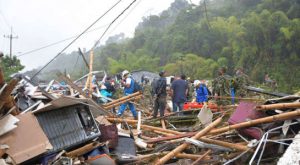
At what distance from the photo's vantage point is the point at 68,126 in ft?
17.8

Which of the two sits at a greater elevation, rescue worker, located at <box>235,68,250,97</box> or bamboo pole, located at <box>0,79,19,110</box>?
bamboo pole, located at <box>0,79,19,110</box>

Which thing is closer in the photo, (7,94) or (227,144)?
(7,94)

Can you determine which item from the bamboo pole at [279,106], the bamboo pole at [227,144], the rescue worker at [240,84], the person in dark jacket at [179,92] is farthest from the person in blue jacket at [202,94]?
the bamboo pole at [227,144]

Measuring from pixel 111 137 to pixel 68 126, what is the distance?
862mm

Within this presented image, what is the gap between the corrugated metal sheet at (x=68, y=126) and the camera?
5191 mm

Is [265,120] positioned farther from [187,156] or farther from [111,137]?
[111,137]

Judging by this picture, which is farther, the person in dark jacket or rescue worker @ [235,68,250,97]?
rescue worker @ [235,68,250,97]

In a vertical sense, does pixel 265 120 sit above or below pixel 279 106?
below

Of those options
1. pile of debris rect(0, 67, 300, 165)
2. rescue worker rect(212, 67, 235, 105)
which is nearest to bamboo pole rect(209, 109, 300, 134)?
pile of debris rect(0, 67, 300, 165)

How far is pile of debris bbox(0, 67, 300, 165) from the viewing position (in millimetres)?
4648

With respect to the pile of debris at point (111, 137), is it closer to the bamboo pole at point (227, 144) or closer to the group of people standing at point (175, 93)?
the bamboo pole at point (227, 144)

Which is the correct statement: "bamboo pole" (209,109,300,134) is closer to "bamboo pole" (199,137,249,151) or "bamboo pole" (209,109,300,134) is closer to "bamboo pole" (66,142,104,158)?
"bamboo pole" (199,137,249,151)

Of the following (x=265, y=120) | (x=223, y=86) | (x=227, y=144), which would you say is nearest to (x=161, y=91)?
(x=223, y=86)


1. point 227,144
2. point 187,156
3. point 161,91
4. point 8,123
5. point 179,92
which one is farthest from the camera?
point 179,92
